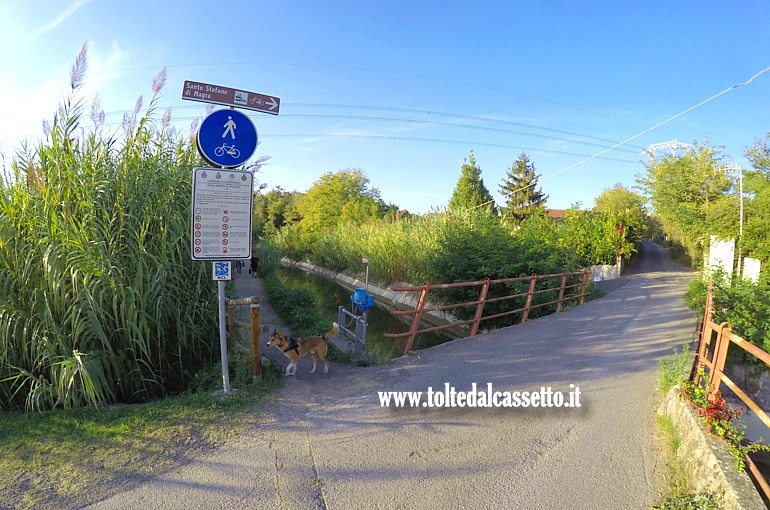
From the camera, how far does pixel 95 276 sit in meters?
3.87

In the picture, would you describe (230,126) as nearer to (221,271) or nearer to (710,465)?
(221,271)

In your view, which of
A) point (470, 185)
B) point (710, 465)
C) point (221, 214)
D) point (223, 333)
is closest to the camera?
point (710, 465)

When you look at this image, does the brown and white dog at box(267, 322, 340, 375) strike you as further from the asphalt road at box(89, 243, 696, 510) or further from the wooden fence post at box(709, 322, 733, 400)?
the wooden fence post at box(709, 322, 733, 400)

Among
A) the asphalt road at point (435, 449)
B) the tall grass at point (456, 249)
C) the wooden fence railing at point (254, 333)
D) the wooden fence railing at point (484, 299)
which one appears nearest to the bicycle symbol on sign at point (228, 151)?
the wooden fence railing at point (254, 333)

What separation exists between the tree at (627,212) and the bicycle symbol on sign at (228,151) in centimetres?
2328

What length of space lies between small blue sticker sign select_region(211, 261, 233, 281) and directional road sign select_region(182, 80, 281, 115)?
4.88 feet

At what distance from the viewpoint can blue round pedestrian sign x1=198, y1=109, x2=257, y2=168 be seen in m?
3.69

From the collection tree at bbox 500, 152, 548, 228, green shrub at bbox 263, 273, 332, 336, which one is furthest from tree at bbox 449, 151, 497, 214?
green shrub at bbox 263, 273, 332, 336

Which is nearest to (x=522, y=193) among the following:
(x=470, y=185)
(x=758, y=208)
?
(x=470, y=185)

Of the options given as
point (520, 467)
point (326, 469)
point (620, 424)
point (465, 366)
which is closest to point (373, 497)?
point (326, 469)

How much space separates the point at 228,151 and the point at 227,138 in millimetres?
119

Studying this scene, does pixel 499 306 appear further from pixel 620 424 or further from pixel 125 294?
pixel 125 294

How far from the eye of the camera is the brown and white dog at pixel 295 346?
4.66 metres

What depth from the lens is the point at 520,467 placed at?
2951 mm
